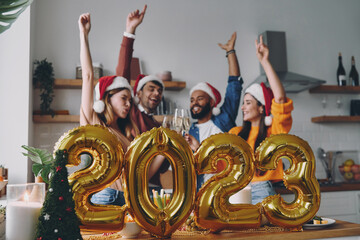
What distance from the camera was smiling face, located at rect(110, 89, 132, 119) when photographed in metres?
2.53

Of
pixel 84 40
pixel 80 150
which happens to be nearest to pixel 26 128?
pixel 84 40

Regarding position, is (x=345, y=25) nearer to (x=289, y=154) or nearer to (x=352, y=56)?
(x=352, y=56)

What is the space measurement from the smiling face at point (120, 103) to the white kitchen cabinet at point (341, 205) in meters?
1.83

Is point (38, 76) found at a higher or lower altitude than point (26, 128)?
higher

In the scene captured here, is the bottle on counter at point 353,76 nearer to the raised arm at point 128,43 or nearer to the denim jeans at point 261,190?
the denim jeans at point 261,190

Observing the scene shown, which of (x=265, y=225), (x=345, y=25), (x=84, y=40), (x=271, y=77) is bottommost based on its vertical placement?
(x=265, y=225)

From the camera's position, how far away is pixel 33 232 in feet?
2.69

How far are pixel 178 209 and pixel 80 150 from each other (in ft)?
0.90

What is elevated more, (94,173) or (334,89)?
(334,89)

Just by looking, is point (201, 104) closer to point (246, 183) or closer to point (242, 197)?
point (242, 197)

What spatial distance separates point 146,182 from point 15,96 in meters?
2.25

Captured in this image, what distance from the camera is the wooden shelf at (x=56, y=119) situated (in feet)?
10.5

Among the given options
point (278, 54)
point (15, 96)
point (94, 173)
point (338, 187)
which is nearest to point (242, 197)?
point (94, 173)

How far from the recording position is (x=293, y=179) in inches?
38.8
